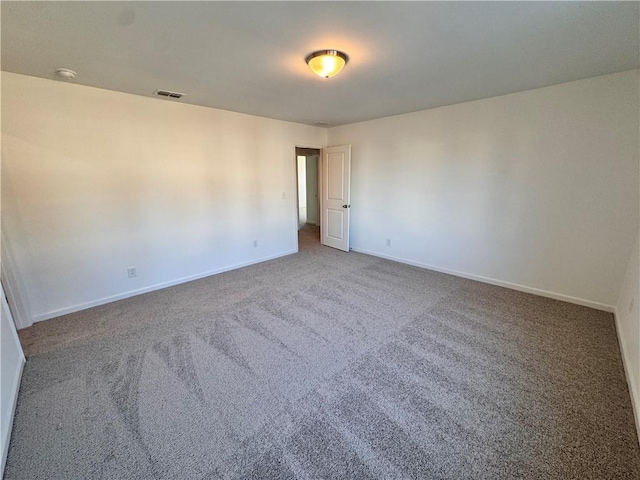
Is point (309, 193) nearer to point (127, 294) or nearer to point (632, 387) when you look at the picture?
point (127, 294)

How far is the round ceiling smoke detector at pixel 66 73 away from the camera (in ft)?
7.61

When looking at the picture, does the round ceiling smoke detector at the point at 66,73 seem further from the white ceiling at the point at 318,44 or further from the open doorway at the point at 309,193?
the open doorway at the point at 309,193

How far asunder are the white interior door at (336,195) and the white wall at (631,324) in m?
3.58

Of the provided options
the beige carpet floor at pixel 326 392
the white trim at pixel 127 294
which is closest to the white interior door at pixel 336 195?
the white trim at pixel 127 294

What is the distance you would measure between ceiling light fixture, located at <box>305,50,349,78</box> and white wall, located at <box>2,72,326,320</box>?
7.22 ft

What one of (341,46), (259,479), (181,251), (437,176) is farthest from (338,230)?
(259,479)

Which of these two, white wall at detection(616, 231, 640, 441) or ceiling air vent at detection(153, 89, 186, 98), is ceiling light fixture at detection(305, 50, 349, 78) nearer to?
ceiling air vent at detection(153, 89, 186, 98)

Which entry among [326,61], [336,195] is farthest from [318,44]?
[336,195]

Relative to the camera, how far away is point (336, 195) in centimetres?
525

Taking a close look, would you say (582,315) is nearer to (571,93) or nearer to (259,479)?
(571,93)

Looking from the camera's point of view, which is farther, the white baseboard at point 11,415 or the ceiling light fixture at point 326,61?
the ceiling light fixture at point 326,61

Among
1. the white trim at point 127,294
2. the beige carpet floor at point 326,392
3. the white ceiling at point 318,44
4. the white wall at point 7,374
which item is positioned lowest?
the beige carpet floor at point 326,392

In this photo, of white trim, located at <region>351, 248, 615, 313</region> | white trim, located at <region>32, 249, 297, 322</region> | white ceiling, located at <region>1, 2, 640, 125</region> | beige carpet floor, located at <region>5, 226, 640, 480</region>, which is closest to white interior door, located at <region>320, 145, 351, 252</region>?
white trim, located at <region>351, 248, 615, 313</region>

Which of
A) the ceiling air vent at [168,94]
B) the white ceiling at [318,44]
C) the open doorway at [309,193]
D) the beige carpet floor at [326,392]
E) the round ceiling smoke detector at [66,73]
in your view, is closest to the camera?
the beige carpet floor at [326,392]
